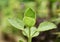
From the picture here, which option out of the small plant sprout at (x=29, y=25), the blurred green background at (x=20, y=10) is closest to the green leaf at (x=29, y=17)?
the small plant sprout at (x=29, y=25)

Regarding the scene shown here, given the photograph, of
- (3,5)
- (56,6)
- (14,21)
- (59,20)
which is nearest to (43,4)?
(56,6)

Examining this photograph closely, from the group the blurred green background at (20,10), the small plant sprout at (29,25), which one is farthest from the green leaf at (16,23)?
the blurred green background at (20,10)

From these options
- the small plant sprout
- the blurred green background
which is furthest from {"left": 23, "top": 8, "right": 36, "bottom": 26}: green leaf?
the blurred green background

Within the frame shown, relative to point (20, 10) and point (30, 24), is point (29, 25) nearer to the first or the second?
point (30, 24)

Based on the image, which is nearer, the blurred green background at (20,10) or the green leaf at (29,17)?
the green leaf at (29,17)

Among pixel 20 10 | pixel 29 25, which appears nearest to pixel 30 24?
pixel 29 25

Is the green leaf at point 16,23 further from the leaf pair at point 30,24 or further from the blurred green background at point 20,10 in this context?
the blurred green background at point 20,10

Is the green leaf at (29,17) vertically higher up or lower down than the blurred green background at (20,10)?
higher up

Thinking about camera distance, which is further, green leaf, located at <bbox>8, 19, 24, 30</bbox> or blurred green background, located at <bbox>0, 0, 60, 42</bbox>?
blurred green background, located at <bbox>0, 0, 60, 42</bbox>

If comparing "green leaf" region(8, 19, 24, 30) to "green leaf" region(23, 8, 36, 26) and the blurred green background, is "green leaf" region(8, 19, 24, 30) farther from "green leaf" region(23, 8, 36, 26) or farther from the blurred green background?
the blurred green background
